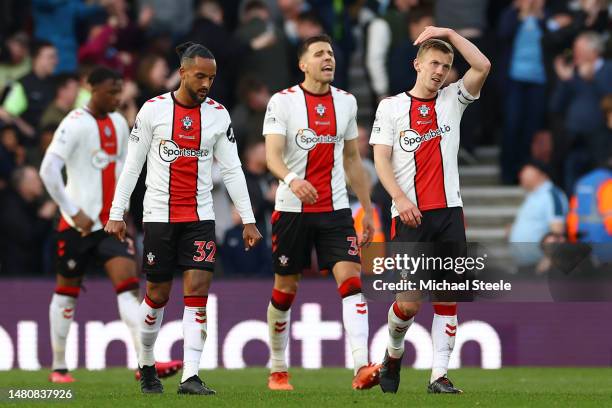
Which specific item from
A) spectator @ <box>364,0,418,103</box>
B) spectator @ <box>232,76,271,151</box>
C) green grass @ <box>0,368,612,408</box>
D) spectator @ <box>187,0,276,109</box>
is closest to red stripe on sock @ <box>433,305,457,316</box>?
green grass @ <box>0,368,612,408</box>

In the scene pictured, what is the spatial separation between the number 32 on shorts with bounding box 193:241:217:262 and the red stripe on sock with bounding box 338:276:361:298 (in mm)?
1128

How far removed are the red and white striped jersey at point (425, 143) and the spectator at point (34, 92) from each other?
27.0ft

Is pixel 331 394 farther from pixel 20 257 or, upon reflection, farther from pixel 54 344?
pixel 20 257

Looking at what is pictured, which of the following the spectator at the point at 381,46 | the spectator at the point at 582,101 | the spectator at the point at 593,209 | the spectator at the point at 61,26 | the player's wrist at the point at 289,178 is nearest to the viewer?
the player's wrist at the point at 289,178

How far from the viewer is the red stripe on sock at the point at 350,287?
12500mm

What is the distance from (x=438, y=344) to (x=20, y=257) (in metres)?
7.26

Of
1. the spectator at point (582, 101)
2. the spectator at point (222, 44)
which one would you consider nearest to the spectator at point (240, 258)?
the spectator at point (222, 44)

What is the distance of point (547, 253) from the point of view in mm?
16672

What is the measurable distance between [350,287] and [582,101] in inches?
279

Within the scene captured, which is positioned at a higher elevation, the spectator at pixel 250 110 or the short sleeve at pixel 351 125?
the spectator at pixel 250 110

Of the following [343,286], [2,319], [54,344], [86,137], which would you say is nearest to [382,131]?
[343,286]

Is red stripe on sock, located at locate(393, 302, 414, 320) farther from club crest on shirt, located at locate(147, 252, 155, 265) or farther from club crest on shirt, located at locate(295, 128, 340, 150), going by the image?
club crest on shirt, located at locate(147, 252, 155, 265)

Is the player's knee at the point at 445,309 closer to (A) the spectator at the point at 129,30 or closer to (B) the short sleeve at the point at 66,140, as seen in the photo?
(B) the short sleeve at the point at 66,140

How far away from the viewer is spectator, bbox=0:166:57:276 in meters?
18.0
